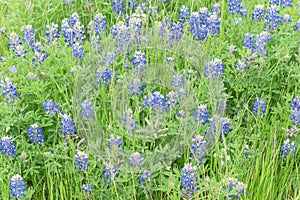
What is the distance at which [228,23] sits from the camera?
366 cm

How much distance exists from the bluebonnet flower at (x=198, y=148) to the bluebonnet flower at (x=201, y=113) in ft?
0.44

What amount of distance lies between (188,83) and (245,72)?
43 cm

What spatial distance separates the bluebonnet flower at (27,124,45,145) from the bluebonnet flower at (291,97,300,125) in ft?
4.49

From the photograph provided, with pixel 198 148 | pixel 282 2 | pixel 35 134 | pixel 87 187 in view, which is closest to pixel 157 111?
pixel 198 148

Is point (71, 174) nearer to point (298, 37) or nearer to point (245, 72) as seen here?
point (245, 72)

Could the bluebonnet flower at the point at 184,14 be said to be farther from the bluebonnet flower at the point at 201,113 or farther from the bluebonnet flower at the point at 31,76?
the bluebonnet flower at the point at 31,76

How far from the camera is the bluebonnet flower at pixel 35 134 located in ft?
9.53

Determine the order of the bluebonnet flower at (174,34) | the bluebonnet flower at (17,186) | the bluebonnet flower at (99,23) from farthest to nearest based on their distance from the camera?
the bluebonnet flower at (99,23) < the bluebonnet flower at (174,34) < the bluebonnet flower at (17,186)

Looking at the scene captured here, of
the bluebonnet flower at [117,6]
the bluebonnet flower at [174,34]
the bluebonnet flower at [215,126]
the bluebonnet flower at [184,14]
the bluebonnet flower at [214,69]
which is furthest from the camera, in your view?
the bluebonnet flower at [117,6]

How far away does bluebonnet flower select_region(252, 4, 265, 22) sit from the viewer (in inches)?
138

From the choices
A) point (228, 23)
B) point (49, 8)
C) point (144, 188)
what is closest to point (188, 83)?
point (144, 188)

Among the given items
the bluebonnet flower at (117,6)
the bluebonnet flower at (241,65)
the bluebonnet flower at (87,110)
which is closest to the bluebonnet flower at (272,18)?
the bluebonnet flower at (241,65)

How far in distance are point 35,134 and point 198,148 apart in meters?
0.88

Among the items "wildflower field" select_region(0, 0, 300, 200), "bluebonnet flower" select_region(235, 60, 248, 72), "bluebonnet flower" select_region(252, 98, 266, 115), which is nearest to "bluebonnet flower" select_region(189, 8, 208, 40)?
"wildflower field" select_region(0, 0, 300, 200)
